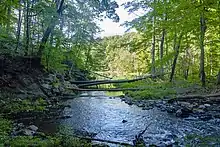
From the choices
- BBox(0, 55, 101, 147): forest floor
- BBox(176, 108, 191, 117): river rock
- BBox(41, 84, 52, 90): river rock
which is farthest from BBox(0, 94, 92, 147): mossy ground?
BBox(176, 108, 191, 117): river rock

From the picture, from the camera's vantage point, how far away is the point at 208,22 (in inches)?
621

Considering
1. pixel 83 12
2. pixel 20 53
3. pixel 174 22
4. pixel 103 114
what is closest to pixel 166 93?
pixel 174 22

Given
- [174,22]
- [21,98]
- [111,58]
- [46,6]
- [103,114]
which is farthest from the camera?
A: [111,58]

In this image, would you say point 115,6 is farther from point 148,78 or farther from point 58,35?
point 148,78

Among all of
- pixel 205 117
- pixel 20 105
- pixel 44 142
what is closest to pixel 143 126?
pixel 205 117

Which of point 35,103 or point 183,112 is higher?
point 35,103

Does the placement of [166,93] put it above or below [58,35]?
below

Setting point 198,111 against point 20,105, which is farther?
point 20,105

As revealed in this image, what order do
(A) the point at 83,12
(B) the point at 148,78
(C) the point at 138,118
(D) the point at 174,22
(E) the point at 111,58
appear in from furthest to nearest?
(E) the point at 111,58, (A) the point at 83,12, (B) the point at 148,78, (D) the point at 174,22, (C) the point at 138,118

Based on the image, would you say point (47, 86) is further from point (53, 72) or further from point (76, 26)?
point (76, 26)

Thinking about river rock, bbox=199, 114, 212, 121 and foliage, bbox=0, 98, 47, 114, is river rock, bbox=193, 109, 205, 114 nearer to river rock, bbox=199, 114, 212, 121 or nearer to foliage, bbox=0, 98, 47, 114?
river rock, bbox=199, 114, 212, 121

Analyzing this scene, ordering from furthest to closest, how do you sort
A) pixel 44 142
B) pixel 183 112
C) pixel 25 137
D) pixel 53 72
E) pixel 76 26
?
pixel 76 26 < pixel 53 72 < pixel 183 112 < pixel 25 137 < pixel 44 142

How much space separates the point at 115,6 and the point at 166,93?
6.98m

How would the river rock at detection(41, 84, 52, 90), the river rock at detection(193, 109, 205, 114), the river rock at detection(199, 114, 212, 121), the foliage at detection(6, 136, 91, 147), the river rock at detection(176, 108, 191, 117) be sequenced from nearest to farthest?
the foliage at detection(6, 136, 91, 147)
the river rock at detection(199, 114, 212, 121)
the river rock at detection(176, 108, 191, 117)
the river rock at detection(193, 109, 205, 114)
the river rock at detection(41, 84, 52, 90)
